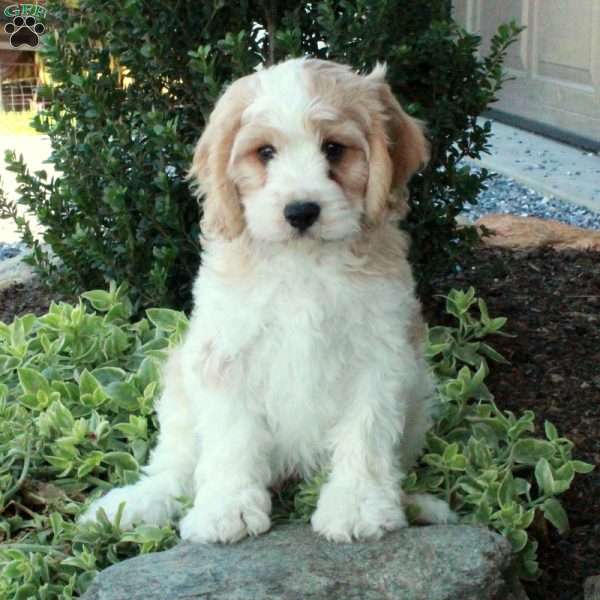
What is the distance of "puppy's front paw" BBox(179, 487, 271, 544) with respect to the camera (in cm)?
350

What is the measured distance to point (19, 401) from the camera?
470 centimetres

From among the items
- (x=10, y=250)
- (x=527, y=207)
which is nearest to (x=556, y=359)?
(x=527, y=207)

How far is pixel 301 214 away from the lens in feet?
10.7

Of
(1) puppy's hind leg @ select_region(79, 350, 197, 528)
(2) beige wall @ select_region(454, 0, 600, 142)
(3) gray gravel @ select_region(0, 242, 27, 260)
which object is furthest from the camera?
(2) beige wall @ select_region(454, 0, 600, 142)

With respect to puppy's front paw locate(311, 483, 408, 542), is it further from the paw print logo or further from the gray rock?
the paw print logo

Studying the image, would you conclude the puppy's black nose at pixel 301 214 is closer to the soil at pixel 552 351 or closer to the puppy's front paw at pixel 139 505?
the puppy's front paw at pixel 139 505

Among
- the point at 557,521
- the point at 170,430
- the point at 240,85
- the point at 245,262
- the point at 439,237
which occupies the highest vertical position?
the point at 240,85

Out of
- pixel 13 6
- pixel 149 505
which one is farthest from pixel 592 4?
→ pixel 149 505

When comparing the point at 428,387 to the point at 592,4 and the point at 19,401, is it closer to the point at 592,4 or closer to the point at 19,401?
the point at 19,401

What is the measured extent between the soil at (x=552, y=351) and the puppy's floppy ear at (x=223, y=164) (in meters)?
1.82

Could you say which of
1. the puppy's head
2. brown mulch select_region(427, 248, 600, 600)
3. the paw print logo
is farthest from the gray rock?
the paw print logo

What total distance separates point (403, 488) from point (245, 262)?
1.03 meters

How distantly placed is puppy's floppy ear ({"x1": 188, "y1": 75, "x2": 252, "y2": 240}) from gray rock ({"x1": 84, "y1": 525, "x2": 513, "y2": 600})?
1024 millimetres

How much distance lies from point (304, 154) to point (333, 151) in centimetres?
12
